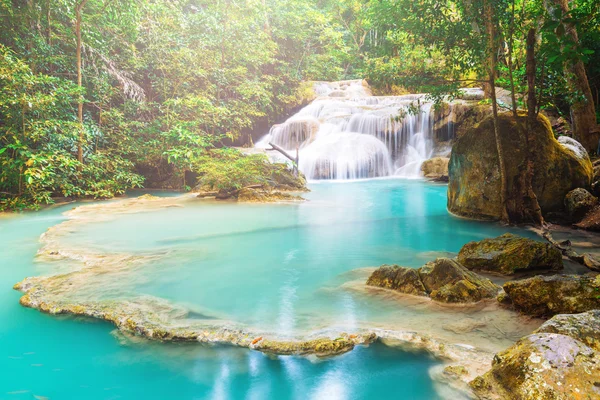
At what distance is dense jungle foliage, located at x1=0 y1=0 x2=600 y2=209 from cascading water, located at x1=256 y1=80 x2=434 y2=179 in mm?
2844

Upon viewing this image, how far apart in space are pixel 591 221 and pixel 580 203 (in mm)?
461

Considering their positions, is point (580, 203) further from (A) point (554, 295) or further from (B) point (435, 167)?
(B) point (435, 167)

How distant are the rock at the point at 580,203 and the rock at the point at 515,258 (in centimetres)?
299

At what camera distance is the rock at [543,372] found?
175cm

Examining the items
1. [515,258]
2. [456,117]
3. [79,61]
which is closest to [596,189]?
[515,258]

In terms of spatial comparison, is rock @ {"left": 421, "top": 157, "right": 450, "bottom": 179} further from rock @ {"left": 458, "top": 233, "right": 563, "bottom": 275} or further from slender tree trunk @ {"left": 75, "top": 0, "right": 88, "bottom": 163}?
slender tree trunk @ {"left": 75, "top": 0, "right": 88, "bottom": 163}

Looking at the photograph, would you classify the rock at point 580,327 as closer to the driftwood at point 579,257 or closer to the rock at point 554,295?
the rock at point 554,295

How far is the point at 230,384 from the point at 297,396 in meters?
0.44

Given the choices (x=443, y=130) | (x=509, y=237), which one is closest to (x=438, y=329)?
(x=509, y=237)

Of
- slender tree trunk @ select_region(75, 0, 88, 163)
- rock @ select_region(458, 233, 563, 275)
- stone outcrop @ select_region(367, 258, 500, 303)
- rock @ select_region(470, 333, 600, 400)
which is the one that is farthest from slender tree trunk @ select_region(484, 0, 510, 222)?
slender tree trunk @ select_region(75, 0, 88, 163)

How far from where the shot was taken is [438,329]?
2.85 metres

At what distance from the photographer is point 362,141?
685 inches

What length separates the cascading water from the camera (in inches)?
668

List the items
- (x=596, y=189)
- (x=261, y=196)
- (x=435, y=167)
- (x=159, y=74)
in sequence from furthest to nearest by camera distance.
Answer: (x=435, y=167)
(x=159, y=74)
(x=261, y=196)
(x=596, y=189)
